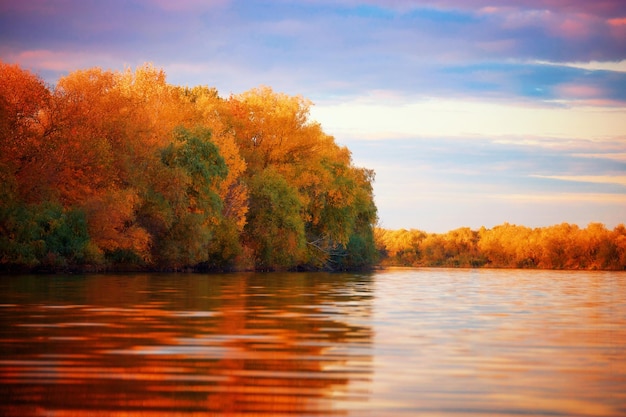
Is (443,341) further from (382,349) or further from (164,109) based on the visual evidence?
(164,109)

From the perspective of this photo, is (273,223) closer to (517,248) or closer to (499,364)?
(499,364)

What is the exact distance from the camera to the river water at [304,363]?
24.8 feet

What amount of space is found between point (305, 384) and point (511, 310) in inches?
519

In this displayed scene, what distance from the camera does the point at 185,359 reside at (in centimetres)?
1026

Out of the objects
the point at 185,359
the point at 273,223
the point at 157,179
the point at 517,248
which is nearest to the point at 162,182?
the point at 157,179

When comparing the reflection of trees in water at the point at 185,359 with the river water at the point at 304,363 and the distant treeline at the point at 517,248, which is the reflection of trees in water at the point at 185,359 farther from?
the distant treeline at the point at 517,248

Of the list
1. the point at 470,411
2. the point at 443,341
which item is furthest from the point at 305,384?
the point at 443,341

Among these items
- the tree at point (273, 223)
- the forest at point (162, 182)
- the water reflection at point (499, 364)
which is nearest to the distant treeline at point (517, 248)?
the forest at point (162, 182)

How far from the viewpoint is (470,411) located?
7.40 metres

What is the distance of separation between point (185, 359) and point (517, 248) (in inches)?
4480

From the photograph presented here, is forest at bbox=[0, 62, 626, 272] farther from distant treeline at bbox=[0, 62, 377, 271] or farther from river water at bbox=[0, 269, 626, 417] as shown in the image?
river water at bbox=[0, 269, 626, 417]

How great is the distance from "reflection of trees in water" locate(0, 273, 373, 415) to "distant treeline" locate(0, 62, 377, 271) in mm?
27455

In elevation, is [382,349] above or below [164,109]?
below

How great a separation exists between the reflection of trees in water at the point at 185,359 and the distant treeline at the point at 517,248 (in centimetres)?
8531
